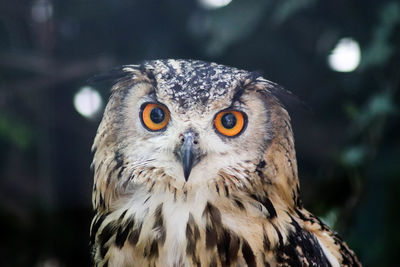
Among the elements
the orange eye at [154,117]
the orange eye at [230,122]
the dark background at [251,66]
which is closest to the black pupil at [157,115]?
the orange eye at [154,117]

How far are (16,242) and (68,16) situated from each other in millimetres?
1719

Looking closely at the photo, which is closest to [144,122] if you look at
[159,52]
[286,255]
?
[286,255]

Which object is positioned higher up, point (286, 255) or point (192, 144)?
point (192, 144)

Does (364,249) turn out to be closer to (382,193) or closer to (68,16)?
(382,193)

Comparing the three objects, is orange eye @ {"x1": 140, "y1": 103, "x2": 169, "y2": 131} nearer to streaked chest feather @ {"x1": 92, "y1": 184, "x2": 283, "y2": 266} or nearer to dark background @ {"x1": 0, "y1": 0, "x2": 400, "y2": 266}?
streaked chest feather @ {"x1": 92, "y1": 184, "x2": 283, "y2": 266}

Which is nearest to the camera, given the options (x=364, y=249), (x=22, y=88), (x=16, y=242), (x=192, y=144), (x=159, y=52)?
(x=192, y=144)

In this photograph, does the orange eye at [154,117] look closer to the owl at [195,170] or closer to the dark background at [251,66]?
the owl at [195,170]

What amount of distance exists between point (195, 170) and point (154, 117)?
16cm

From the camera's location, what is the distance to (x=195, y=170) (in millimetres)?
1249

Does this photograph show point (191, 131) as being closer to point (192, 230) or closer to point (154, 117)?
point (154, 117)

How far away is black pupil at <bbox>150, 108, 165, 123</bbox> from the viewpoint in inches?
49.6

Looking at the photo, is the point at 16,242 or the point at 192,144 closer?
the point at 192,144

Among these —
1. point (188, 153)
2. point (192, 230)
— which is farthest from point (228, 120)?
point (192, 230)

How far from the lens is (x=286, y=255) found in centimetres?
127
